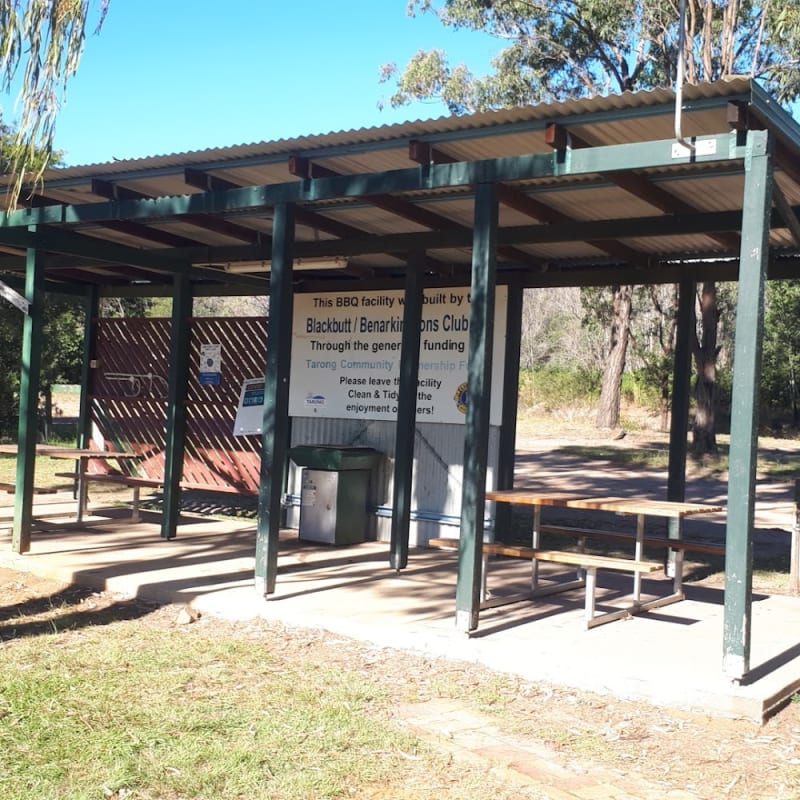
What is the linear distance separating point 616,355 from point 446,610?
2136cm

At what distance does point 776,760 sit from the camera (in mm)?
4504

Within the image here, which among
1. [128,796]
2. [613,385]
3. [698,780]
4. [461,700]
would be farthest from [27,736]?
[613,385]

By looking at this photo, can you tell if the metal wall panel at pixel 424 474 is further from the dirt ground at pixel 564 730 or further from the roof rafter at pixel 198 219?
the dirt ground at pixel 564 730

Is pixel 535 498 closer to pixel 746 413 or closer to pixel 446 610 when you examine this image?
pixel 446 610

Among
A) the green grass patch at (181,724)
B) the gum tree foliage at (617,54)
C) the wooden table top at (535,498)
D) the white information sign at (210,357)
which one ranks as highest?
the gum tree foliage at (617,54)

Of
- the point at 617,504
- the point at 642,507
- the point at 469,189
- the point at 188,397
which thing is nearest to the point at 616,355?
the point at 188,397

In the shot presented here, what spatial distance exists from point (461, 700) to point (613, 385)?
24.1 meters

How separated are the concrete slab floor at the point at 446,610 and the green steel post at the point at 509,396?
81 centimetres

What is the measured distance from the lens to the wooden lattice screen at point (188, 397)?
11.5 m

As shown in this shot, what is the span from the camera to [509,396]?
9.60 metres

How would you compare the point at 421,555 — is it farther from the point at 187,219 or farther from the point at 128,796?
the point at 128,796

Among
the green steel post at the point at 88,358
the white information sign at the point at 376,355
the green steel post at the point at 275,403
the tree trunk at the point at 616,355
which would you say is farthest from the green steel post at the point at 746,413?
the tree trunk at the point at 616,355

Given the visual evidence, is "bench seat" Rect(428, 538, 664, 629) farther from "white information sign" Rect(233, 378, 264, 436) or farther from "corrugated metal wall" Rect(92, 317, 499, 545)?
"white information sign" Rect(233, 378, 264, 436)

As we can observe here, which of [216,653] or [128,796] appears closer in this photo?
[128,796]
